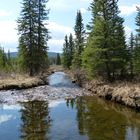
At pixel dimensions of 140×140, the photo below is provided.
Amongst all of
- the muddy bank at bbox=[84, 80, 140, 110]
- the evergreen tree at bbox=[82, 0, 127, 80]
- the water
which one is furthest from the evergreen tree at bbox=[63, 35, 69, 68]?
the water

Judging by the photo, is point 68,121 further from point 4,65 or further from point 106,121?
point 4,65

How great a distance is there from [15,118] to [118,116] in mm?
6943

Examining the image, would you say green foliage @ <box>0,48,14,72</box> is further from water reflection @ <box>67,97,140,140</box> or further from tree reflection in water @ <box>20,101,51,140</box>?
water reflection @ <box>67,97,140,140</box>

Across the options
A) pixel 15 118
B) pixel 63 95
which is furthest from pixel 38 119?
pixel 63 95

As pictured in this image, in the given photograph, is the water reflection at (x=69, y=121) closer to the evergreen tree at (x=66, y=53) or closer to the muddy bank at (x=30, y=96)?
the muddy bank at (x=30, y=96)

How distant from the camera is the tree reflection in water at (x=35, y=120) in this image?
646 inches

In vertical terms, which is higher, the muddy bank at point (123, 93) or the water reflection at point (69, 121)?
the muddy bank at point (123, 93)

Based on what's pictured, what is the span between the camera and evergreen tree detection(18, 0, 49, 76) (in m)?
48.5

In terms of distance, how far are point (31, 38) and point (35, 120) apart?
98.2ft

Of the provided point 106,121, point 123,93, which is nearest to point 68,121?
point 106,121

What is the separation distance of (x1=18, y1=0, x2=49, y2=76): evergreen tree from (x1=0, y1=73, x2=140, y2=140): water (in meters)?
21.9

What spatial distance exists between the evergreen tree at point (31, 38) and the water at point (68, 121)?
2193 centimetres

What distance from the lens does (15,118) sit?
20.8 meters

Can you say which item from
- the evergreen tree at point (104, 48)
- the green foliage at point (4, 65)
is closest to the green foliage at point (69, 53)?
the green foliage at point (4, 65)
